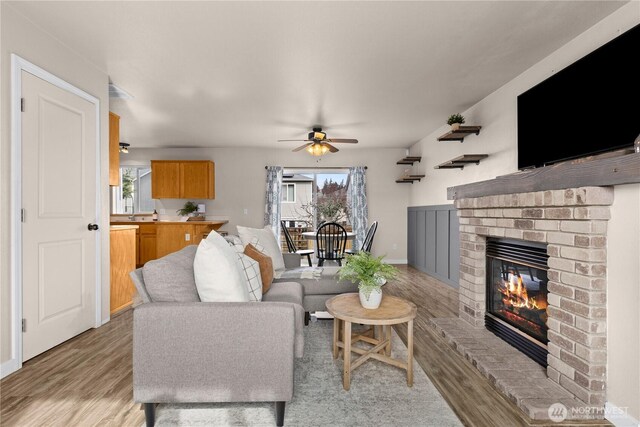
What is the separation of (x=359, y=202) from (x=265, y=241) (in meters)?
3.84

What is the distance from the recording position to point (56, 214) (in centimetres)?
265

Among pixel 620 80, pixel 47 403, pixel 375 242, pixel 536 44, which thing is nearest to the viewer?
pixel 47 403

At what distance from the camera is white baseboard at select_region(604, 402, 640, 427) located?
1.60 meters

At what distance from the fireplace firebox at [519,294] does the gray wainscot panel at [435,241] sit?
184 centimetres

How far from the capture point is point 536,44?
269cm

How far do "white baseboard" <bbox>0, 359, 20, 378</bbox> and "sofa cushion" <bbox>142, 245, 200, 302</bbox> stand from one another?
1.49 m

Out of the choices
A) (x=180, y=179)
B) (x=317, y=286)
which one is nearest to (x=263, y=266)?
(x=317, y=286)

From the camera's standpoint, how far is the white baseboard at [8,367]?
2.17 m

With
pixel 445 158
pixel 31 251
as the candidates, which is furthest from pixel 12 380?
pixel 445 158

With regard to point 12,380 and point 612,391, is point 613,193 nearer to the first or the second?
point 612,391

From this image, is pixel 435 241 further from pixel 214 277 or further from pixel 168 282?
pixel 168 282

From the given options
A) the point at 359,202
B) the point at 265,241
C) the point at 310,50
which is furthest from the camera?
the point at 359,202

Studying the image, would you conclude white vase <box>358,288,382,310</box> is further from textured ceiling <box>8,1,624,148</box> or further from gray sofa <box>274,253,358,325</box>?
textured ceiling <box>8,1,624,148</box>

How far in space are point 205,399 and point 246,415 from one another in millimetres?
271
